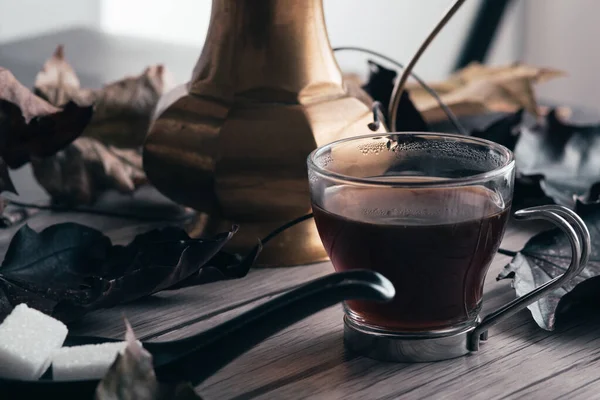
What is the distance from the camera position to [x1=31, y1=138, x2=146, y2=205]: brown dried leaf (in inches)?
25.7

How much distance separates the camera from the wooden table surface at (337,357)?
0.39m

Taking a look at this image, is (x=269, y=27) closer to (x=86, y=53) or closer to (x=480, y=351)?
(x=480, y=351)

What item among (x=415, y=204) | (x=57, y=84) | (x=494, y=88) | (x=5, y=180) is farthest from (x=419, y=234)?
(x=494, y=88)

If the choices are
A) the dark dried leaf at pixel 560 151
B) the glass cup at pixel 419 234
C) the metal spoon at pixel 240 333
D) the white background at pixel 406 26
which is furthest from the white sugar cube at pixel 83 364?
the white background at pixel 406 26

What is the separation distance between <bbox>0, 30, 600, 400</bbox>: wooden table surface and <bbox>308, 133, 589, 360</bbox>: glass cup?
0.02m

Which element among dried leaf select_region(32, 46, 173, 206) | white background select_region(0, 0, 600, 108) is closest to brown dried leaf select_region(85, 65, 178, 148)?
dried leaf select_region(32, 46, 173, 206)

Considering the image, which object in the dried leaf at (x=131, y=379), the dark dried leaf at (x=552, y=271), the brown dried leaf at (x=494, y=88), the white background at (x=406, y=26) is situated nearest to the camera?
the dried leaf at (x=131, y=379)

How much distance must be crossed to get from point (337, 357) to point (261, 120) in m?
0.17

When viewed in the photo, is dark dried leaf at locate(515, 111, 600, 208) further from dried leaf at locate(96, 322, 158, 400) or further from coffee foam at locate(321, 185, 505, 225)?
dried leaf at locate(96, 322, 158, 400)

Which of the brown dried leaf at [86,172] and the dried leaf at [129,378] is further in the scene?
the brown dried leaf at [86,172]

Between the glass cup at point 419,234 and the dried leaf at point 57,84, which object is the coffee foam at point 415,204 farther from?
the dried leaf at point 57,84

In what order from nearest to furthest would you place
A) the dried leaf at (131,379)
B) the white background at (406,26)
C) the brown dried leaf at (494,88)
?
1. the dried leaf at (131,379)
2. the brown dried leaf at (494,88)
3. the white background at (406,26)

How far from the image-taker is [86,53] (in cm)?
127

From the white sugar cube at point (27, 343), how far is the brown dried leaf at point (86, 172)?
269mm
